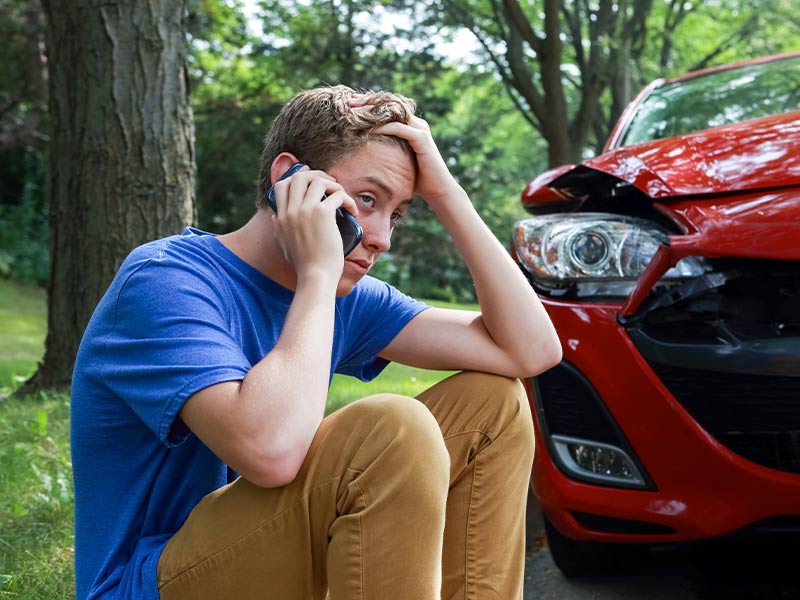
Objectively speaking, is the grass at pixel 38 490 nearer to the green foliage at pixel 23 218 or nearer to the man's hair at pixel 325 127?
the man's hair at pixel 325 127

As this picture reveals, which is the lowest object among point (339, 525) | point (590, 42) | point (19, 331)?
point (19, 331)

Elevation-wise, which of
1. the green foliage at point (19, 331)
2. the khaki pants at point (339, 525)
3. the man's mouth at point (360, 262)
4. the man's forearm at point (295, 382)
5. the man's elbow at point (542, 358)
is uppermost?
the man's mouth at point (360, 262)

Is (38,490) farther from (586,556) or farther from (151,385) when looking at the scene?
(151,385)

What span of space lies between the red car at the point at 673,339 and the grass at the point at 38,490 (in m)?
1.44

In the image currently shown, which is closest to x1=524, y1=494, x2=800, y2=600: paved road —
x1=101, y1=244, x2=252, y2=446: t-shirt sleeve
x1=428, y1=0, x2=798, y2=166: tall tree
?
x1=101, y1=244, x2=252, y2=446: t-shirt sleeve

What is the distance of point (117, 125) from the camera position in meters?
5.03

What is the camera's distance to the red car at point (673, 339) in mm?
2486

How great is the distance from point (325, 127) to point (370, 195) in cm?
18

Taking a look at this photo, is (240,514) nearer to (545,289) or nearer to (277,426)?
(277,426)

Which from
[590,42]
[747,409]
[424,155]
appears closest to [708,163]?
[747,409]

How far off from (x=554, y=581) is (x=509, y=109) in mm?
15202

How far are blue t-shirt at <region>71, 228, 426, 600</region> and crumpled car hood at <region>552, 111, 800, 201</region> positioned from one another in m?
1.15

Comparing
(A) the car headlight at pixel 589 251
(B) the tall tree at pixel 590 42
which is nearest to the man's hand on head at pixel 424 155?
(A) the car headlight at pixel 589 251

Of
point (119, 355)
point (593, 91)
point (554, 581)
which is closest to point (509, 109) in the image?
point (593, 91)
